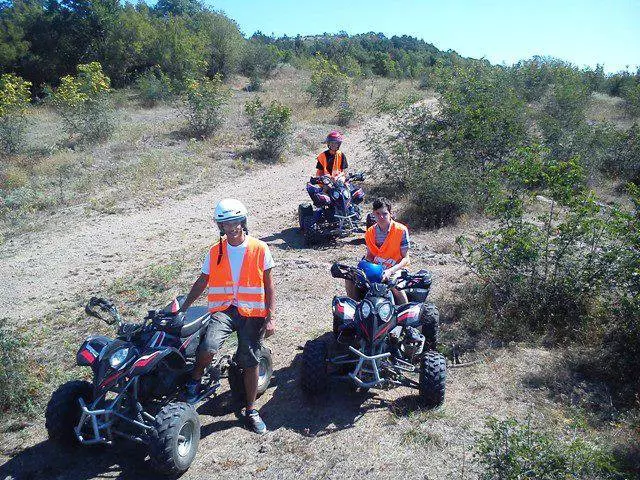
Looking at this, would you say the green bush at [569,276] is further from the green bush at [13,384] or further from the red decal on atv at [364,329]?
the green bush at [13,384]

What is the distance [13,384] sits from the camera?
5.34 m

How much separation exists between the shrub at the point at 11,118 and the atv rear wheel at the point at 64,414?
14.6 metres

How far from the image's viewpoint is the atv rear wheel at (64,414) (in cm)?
415

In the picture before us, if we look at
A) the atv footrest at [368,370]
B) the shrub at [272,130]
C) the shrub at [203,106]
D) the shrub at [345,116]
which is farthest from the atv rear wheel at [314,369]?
the shrub at [345,116]

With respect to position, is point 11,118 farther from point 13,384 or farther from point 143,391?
point 143,391

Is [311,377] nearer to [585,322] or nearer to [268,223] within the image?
[585,322]

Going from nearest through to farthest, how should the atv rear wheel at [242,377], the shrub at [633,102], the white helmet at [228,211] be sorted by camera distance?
the white helmet at [228,211] → the atv rear wheel at [242,377] → the shrub at [633,102]

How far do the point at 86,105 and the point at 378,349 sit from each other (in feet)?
52.6

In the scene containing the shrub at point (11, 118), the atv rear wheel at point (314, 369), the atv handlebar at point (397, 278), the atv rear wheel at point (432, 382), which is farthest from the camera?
the shrub at point (11, 118)

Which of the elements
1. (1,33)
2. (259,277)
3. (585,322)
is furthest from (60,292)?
(1,33)

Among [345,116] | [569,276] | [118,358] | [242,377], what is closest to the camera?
[118,358]

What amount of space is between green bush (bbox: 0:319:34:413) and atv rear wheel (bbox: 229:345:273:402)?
86.4 inches

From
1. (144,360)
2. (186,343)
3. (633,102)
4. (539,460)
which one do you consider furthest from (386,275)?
(633,102)

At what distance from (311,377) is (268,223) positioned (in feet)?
22.0
